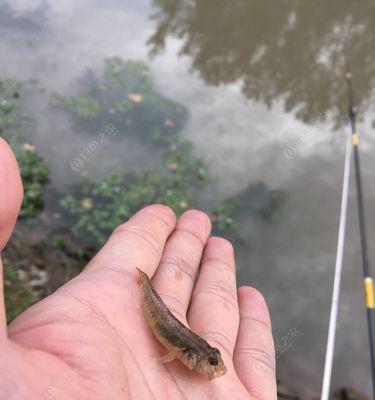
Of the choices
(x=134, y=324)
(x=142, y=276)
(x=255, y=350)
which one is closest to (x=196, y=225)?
(x=142, y=276)

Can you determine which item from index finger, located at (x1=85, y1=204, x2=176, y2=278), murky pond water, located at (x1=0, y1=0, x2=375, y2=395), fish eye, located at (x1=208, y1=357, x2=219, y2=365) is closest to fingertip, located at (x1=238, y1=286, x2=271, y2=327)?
index finger, located at (x1=85, y1=204, x2=176, y2=278)

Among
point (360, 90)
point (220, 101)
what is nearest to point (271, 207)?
point (220, 101)

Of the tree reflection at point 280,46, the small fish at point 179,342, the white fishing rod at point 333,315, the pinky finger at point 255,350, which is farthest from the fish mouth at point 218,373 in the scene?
the tree reflection at point 280,46

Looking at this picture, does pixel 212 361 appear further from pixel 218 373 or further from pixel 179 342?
pixel 179 342

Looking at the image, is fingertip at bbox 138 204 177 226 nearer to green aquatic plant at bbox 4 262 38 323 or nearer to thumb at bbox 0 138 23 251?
thumb at bbox 0 138 23 251

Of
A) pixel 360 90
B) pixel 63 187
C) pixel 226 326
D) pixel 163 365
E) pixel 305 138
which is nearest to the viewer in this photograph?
pixel 163 365

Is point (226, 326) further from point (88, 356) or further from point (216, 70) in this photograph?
point (216, 70)
